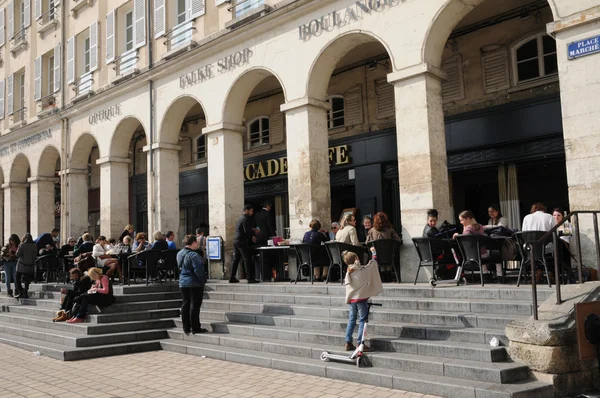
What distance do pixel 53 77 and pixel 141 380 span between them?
719 inches

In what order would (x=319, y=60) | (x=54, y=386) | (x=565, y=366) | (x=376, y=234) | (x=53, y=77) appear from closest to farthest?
(x=565, y=366) < (x=54, y=386) < (x=376, y=234) < (x=319, y=60) < (x=53, y=77)

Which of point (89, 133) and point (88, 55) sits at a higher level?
point (88, 55)

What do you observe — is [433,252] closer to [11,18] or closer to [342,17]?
[342,17]

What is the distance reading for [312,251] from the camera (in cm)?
Result: 1053

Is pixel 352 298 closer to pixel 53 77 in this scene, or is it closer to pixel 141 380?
pixel 141 380

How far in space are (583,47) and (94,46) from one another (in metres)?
15.7

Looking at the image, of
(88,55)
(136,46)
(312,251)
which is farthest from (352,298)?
(88,55)

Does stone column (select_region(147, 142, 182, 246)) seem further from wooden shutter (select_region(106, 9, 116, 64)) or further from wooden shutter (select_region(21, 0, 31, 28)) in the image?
wooden shutter (select_region(21, 0, 31, 28))

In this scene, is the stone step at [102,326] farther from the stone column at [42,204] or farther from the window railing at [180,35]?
the stone column at [42,204]

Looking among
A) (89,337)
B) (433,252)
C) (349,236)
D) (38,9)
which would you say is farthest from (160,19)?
(433,252)

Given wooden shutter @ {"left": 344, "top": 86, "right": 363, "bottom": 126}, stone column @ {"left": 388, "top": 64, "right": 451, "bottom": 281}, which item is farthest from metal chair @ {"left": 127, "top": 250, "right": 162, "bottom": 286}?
wooden shutter @ {"left": 344, "top": 86, "right": 363, "bottom": 126}

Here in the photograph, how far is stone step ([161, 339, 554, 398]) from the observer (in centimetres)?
544

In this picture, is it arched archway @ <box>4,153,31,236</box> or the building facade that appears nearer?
the building facade

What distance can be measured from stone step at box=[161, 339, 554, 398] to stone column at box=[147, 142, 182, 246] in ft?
25.3
